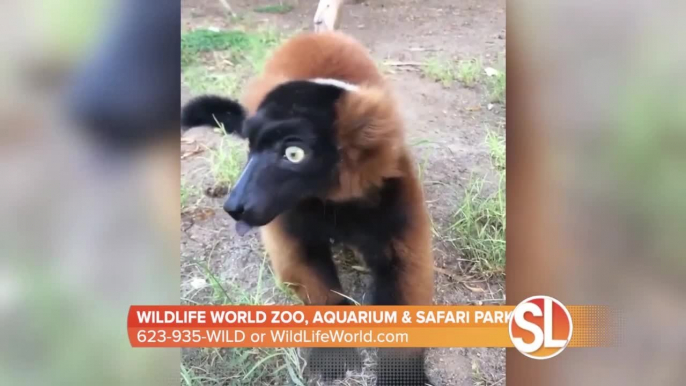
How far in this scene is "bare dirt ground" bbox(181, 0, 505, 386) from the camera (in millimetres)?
963

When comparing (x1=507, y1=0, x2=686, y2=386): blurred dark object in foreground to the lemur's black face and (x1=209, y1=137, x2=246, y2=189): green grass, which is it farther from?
(x1=209, y1=137, x2=246, y2=189): green grass

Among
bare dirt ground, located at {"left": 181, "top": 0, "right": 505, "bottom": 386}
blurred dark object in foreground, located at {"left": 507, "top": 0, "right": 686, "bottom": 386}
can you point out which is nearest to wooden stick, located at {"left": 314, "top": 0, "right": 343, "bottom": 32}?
bare dirt ground, located at {"left": 181, "top": 0, "right": 505, "bottom": 386}

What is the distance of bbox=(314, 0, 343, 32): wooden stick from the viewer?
3.21 feet

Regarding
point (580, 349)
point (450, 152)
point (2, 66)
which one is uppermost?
point (2, 66)

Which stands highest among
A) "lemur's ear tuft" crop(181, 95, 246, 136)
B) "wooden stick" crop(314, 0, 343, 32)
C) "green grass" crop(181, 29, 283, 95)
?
"wooden stick" crop(314, 0, 343, 32)

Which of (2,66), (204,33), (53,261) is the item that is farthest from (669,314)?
(2,66)

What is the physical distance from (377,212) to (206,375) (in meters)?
0.34

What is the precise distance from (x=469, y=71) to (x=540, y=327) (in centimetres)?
39

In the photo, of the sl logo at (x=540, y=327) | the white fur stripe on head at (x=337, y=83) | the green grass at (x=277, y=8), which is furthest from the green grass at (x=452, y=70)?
the sl logo at (x=540, y=327)

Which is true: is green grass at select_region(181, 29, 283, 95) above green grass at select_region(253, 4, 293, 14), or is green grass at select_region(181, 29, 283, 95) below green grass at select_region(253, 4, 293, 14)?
below

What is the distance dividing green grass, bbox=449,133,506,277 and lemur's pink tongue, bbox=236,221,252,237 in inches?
11.7

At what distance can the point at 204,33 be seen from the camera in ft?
3.18

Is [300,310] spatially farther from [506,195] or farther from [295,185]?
[506,195]

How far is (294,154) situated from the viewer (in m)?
0.95
